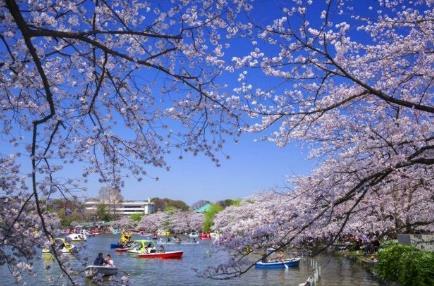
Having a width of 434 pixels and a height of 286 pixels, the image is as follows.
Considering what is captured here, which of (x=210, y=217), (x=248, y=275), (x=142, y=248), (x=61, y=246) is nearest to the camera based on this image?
(x=61, y=246)

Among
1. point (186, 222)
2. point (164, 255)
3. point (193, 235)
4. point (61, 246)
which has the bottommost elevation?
point (164, 255)

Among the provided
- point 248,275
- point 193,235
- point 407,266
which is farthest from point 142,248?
point 193,235

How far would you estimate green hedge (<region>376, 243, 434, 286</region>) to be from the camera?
13.9 metres

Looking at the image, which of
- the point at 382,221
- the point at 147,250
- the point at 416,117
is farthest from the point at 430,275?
the point at 147,250

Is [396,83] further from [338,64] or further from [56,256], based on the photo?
[56,256]

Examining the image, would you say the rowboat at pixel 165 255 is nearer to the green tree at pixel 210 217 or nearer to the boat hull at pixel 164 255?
the boat hull at pixel 164 255

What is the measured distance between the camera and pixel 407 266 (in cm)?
1496

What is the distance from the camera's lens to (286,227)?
7.46m

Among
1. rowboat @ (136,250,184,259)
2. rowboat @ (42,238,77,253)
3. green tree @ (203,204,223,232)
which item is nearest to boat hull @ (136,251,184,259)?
rowboat @ (136,250,184,259)

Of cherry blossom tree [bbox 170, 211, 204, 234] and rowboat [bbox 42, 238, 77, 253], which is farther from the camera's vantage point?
cherry blossom tree [bbox 170, 211, 204, 234]

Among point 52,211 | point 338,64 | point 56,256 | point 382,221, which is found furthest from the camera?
point 382,221

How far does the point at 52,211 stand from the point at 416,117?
226 inches

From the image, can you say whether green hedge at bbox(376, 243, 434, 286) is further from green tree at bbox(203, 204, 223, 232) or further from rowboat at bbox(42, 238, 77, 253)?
green tree at bbox(203, 204, 223, 232)

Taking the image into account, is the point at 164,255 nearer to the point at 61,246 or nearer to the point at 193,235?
the point at 61,246
